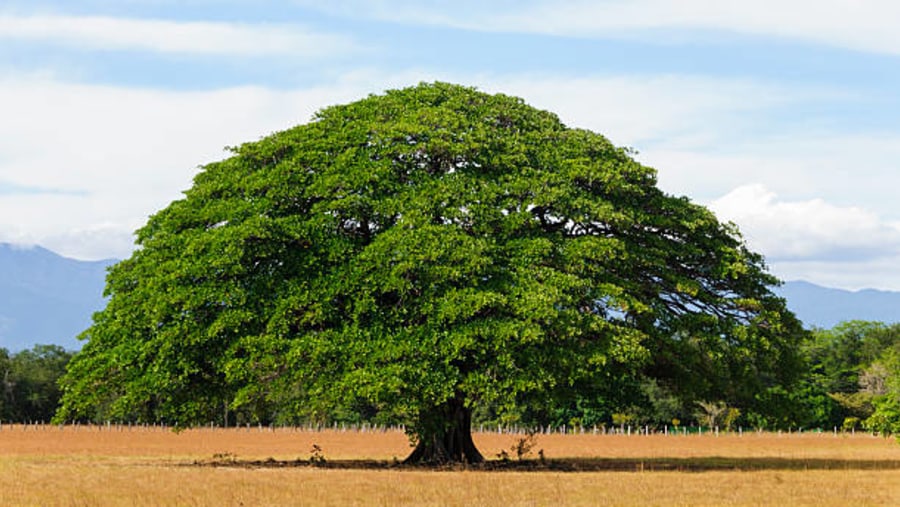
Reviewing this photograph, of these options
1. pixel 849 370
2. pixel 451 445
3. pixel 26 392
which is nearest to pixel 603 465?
pixel 451 445

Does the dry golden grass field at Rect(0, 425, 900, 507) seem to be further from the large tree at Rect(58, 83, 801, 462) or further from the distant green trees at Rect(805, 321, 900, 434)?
the distant green trees at Rect(805, 321, 900, 434)

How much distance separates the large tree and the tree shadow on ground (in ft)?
5.88

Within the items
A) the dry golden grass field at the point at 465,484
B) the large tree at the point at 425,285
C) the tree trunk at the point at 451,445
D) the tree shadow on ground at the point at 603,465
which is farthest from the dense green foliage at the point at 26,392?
the tree trunk at the point at 451,445

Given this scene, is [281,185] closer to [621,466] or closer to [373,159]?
[373,159]

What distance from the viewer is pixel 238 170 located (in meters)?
43.2

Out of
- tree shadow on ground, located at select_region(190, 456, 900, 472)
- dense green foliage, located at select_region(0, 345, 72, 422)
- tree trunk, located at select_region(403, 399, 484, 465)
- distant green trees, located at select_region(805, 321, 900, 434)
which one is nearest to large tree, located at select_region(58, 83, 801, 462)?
tree trunk, located at select_region(403, 399, 484, 465)

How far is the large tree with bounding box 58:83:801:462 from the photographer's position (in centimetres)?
3678

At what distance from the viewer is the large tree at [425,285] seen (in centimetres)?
3678

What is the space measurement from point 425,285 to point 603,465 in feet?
42.7

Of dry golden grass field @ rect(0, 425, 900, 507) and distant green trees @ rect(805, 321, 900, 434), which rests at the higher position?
distant green trees @ rect(805, 321, 900, 434)

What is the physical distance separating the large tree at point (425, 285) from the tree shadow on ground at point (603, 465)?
1793 millimetres

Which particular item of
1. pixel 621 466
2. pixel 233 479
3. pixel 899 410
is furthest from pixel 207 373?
pixel 899 410

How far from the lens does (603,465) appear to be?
4566 cm

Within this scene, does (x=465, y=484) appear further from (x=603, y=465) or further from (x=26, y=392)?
(x=26, y=392)
